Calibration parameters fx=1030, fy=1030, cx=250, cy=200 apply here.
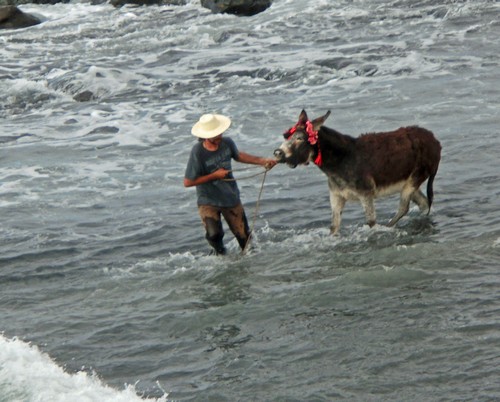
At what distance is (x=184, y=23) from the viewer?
3200 cm

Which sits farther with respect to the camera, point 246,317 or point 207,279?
point 207,279

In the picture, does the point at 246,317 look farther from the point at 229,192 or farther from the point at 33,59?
the point at 33,59

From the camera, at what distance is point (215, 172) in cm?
1167

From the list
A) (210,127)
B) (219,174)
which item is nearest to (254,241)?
(219,174)

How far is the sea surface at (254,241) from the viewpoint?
31.4 feet

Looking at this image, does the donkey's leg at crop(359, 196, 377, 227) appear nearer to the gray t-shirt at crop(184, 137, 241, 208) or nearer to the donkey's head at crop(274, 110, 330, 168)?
the donkey's head at crop(274, 110, 330, 168)

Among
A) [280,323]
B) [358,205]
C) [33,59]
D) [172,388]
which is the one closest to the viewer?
[172,388]

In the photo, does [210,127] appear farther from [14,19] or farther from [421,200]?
[14,19]

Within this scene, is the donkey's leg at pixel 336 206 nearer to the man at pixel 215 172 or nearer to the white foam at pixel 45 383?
the man at pixel 215 172

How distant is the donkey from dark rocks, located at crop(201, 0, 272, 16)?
19.7 meters

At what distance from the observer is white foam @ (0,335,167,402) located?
8.95 meters

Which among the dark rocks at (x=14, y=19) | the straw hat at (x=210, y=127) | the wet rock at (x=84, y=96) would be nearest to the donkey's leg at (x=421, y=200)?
the straw hat at (x=210, y=127)

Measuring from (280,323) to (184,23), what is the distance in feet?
73.7

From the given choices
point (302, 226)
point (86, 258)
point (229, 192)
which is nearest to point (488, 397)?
point (229, 192)
